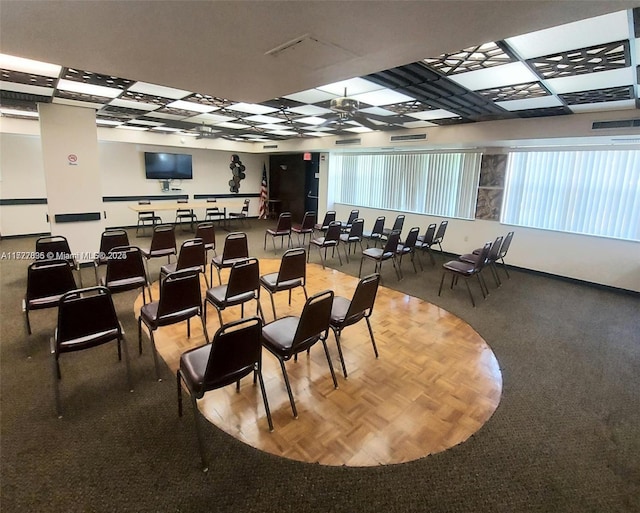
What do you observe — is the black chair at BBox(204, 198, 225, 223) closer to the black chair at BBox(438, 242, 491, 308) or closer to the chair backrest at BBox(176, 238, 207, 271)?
the chair backrest at BBox(176, 238, 207, 271)

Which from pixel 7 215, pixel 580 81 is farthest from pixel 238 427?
pixel 7 215

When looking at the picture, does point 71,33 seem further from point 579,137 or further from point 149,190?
point 149,190

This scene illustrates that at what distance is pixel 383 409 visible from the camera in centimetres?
253

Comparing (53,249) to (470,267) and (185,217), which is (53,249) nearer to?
(470,267)

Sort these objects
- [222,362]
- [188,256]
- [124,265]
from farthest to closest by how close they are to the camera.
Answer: [188,256]
[124,265]
[222,362]

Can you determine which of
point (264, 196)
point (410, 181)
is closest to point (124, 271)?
point (410, 181)

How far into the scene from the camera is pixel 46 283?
3148 mm

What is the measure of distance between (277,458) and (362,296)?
1.38 metres

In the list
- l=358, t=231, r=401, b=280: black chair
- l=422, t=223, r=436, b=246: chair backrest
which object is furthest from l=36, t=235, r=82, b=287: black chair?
l=422, t=223, r=436, b=246: chair backrest

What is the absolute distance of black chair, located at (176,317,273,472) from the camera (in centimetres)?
194

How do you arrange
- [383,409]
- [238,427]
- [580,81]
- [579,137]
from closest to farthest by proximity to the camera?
[238,427]
[383,409]
[580,81]
[579,137]

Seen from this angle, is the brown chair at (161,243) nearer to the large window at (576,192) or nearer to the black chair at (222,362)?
the black chair at (222,362)

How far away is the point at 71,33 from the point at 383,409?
3313 millimetres

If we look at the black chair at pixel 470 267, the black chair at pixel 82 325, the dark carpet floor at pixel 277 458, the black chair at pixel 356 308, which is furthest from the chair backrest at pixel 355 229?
the black chair at pixel 82 325
